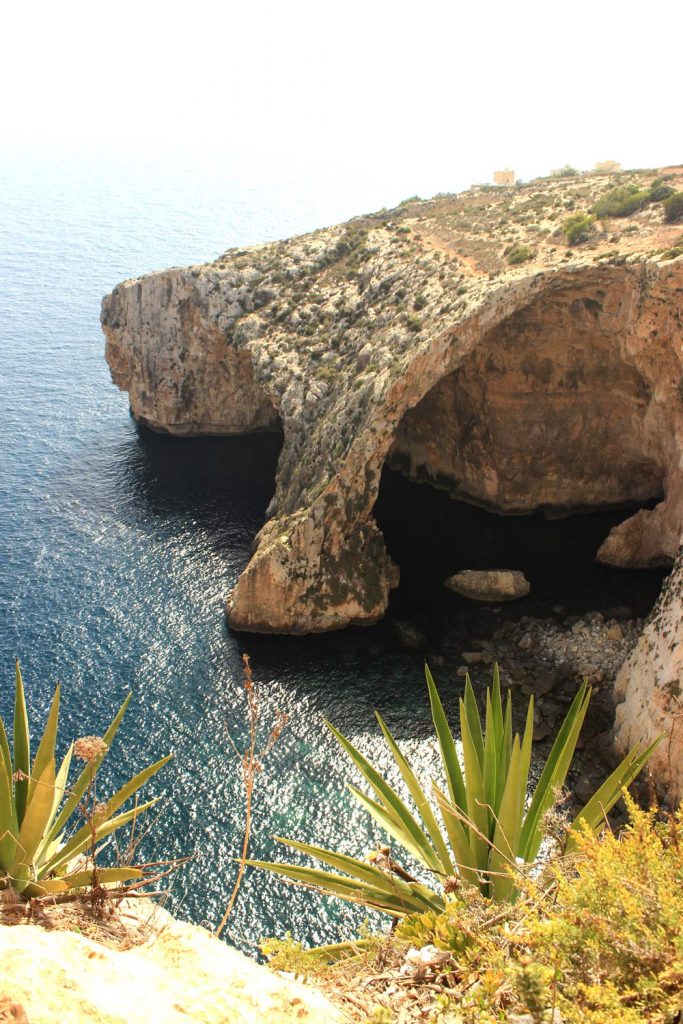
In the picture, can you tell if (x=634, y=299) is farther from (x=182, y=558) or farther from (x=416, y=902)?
(x=416, y=902)

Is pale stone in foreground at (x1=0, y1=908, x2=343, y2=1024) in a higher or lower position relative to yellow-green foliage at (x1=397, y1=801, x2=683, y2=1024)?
higher

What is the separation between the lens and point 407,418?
43.0 metres

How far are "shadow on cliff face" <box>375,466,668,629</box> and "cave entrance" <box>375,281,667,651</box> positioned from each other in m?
0.07

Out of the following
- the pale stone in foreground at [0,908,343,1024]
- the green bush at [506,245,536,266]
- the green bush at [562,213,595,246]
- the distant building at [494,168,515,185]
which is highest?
the distant building at [494,168,515,185]

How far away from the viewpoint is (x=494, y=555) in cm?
3722

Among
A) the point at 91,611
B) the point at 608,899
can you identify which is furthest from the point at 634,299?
the point at 608,899

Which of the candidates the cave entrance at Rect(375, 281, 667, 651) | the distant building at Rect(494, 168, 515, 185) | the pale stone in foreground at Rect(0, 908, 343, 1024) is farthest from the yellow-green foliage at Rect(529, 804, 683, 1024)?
the distant building at Rect(494, 168, 515, 185)

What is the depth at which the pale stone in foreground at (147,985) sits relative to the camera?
222 inches

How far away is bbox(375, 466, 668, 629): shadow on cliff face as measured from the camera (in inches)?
1324

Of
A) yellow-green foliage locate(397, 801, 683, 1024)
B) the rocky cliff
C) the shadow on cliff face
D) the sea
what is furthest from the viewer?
the shadow on cliff face

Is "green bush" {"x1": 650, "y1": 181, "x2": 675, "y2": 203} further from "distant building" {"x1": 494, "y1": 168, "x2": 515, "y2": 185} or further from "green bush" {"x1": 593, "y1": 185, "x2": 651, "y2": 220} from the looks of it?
"distant building" {"x1": 494, "y1": 168, "x2": 515, "y2": 185}

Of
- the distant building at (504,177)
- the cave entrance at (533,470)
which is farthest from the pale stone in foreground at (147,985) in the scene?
the distant building at (504,177)

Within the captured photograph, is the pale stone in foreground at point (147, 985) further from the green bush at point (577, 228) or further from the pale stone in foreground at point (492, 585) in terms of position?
the green bush at point (577, 228)

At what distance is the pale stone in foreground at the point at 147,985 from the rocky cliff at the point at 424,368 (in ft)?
64.7
